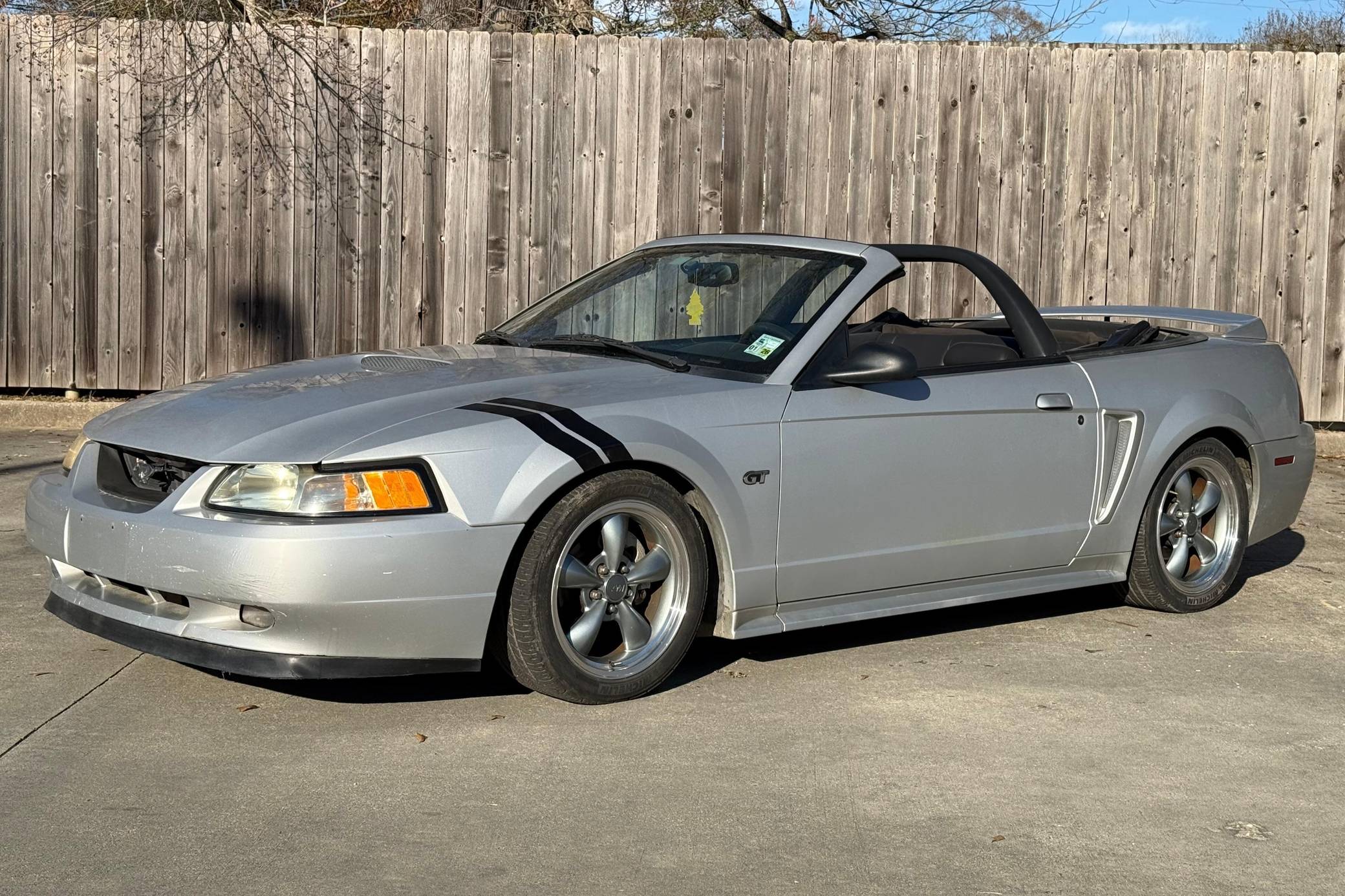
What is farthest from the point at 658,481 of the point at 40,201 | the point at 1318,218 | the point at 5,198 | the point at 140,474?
the point at 1318,218

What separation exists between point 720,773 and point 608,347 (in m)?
1.78

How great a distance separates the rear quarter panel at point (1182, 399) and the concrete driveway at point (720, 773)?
0.54 meters

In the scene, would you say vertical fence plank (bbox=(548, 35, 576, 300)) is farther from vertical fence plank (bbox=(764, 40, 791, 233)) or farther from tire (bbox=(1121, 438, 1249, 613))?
tire (bbox=(1121, 438, 1249, 613))

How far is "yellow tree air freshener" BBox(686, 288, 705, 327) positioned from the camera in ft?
18.2

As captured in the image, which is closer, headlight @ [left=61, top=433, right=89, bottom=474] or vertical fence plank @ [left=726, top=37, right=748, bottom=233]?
headlight @ [left=61, top=433, right=89, bottom=474]

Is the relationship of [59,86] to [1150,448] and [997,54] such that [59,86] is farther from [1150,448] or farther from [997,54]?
[1150,448]

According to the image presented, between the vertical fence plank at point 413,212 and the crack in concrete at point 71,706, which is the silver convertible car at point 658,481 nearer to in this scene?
the crack in concrete at point 71,706

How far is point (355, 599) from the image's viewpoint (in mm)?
4230

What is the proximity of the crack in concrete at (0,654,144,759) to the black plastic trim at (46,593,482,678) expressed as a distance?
10.6 inches

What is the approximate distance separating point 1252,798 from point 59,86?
792 cm

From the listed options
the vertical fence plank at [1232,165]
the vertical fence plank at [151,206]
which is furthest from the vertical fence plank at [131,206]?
the vertical fence plank at [1232,165]

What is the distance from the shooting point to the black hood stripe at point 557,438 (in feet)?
14.7

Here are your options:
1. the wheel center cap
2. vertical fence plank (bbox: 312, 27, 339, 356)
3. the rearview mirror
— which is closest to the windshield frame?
the rearview mirror

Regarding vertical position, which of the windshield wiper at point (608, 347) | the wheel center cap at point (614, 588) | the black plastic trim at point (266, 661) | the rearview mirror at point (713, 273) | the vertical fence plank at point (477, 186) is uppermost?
the vertical fence plank at point (477, 186)
